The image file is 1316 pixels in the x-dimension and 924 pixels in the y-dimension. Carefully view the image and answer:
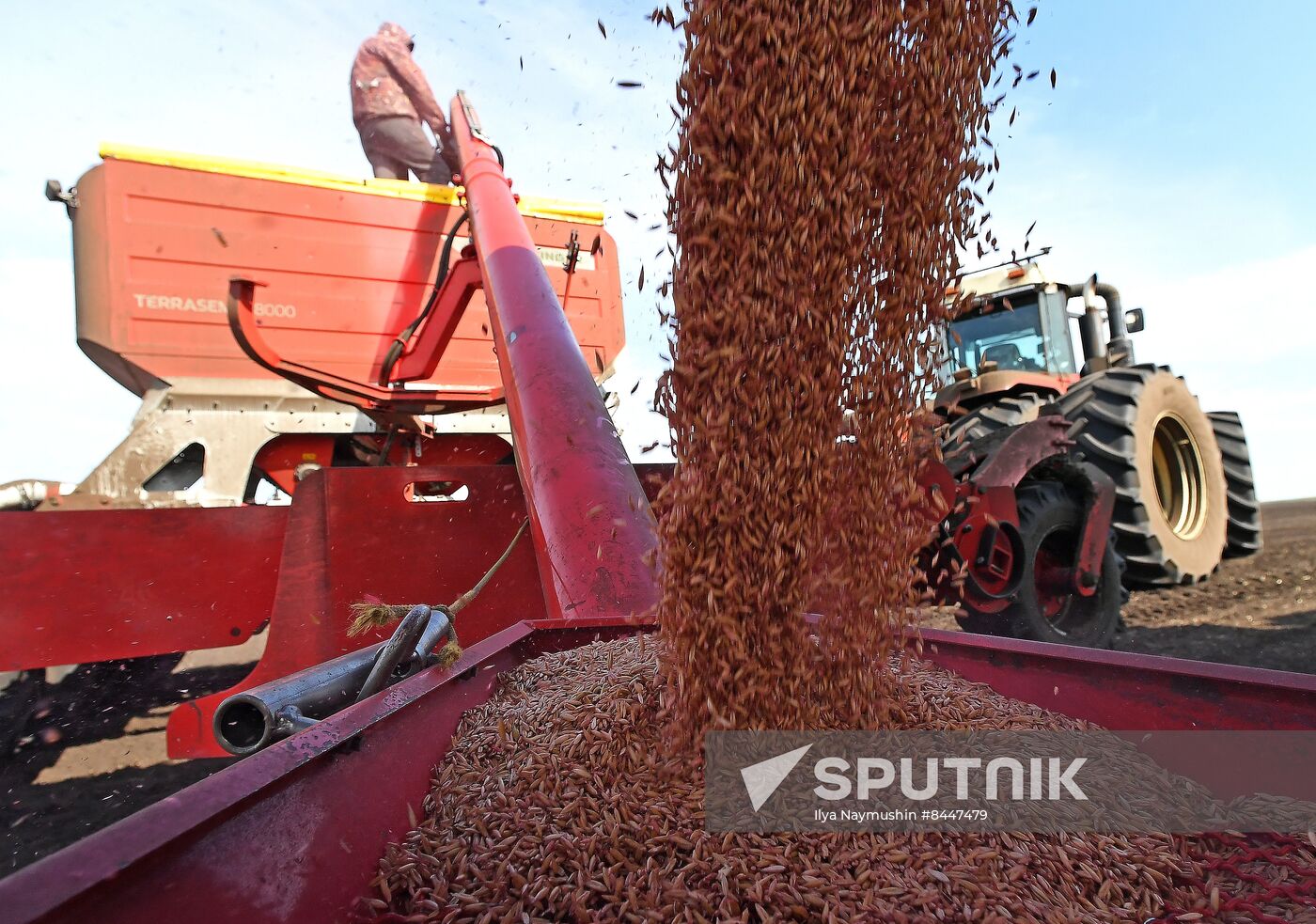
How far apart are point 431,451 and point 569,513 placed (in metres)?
2.64

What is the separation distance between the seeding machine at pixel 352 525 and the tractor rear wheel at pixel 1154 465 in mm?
651

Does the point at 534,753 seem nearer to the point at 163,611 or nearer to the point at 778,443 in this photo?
the point at 778,443

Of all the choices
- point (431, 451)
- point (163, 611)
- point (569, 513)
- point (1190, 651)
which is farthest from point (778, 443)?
point (1190, 651)

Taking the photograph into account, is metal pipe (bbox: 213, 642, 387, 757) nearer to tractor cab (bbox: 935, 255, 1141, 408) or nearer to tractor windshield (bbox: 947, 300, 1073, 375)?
tractor cab (bbox: 935, 255, 1141, 408)

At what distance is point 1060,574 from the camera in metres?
4.12

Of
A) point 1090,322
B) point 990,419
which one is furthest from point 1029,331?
point 990,419

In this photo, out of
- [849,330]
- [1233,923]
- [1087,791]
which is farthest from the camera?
[849,330]

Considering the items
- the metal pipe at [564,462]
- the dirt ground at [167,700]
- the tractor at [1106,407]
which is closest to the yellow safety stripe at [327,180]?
the metal pipe at [564,462]

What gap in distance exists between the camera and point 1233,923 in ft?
3.20

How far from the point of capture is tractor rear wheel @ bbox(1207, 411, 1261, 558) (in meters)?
6.90

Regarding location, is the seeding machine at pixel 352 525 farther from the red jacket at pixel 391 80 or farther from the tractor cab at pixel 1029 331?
the tractor cab at pixel 1029 331

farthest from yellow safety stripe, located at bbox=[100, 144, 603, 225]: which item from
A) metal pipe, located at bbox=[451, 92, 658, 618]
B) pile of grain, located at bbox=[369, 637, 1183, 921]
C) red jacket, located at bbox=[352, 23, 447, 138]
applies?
pile of grain, located at bbox=[369, 637, 1183, 921]

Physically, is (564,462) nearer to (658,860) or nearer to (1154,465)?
(658,860)

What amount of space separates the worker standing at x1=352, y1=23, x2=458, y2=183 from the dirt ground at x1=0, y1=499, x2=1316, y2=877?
3353 mm
